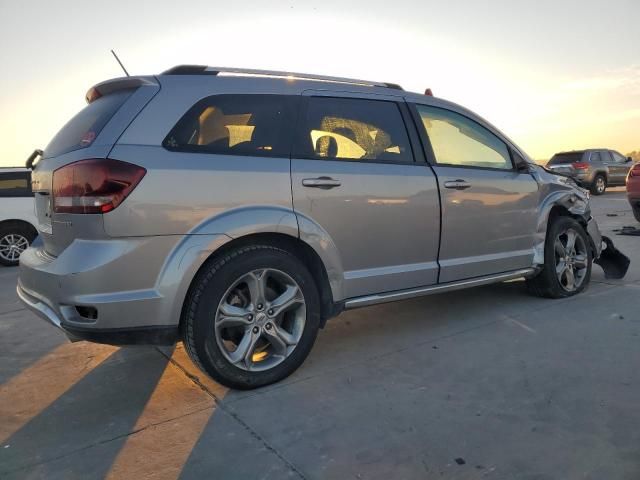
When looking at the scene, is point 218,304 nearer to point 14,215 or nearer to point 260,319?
point 260,319

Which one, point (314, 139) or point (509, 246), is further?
point (509, 246)

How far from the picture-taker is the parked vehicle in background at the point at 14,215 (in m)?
8.41

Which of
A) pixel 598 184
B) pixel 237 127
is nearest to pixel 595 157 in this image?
pixel 598 184

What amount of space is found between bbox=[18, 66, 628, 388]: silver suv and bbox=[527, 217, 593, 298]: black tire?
0.73 m

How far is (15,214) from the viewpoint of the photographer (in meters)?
8.48

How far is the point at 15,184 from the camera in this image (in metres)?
8.64

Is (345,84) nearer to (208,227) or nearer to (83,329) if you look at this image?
(208,227)

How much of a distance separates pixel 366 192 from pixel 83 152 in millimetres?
1677

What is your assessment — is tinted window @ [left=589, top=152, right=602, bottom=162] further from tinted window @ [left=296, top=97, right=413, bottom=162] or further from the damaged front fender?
tinted window @ [left=296, top=97, right=413, bottom=162]

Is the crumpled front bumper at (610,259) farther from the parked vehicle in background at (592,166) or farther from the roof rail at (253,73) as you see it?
the parked vehicle in background at (592,166)

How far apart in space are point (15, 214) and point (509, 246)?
25.2 ft

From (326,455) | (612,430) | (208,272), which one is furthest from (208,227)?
(612,430)

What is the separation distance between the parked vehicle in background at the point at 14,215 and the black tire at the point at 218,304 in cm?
690

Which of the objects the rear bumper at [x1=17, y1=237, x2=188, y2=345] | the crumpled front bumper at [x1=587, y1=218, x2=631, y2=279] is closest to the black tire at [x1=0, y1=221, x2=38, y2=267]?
the rear bumper at [x1=17, y1=237, x2=188, y2=345]
